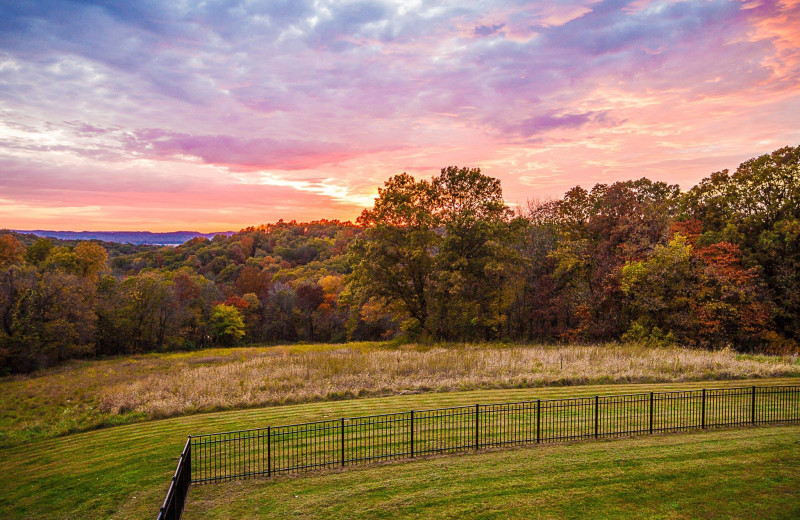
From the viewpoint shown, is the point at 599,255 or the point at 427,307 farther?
the point at 427,307

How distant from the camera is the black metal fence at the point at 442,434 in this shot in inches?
381

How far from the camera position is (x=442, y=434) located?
1103 centimetres

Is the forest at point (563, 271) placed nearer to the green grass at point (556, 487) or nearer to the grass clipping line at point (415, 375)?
the grass clipping line at point (415, 375)

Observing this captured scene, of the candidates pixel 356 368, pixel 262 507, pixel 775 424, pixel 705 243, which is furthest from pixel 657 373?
pixel 705 243

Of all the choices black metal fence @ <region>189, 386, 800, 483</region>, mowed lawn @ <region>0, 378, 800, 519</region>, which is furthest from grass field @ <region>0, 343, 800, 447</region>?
black metal fence @ <region>189, 386, 800, 483</region>

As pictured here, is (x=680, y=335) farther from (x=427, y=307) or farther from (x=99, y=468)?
(x=99, y=468)

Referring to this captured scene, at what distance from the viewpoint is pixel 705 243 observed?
104ft

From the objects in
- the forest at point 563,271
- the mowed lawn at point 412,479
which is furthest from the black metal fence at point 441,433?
the forest at point 563,271

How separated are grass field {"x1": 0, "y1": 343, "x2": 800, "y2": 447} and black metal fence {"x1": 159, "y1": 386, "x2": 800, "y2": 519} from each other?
15.8 ft

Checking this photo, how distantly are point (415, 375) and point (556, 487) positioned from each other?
1202cm

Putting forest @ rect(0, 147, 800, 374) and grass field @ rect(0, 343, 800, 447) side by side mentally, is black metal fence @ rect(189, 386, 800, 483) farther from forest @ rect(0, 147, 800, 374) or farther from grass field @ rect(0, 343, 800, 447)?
forest @ rect(0, 147, 800, 374)

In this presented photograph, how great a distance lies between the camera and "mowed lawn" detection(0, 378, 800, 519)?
25.0 feet

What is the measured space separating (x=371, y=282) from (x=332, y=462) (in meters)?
24.3

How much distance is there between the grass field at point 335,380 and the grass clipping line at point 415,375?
0.04 metres
